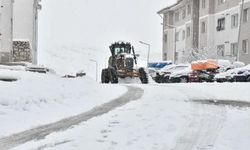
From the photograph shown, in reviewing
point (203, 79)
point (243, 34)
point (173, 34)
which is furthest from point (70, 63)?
point (203, 79)

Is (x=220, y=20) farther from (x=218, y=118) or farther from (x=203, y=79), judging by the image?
(x=218, y=118)

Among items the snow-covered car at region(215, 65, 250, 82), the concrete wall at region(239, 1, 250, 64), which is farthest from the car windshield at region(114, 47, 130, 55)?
the concrete wall at region(239, 1, 250, 64)

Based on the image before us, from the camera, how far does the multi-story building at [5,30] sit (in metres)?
41.7

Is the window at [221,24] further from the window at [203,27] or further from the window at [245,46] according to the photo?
the window at [245,46]

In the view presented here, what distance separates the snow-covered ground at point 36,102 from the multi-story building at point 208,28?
31403mm

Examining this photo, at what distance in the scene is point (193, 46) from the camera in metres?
62.4

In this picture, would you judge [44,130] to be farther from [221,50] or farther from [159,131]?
[221,50]

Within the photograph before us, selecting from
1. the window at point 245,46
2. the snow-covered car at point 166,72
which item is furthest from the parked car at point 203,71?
the window at point 245,46

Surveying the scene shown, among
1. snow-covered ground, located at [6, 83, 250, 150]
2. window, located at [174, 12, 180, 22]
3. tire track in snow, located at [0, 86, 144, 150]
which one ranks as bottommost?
tire track in snow, located at [0, 86, 144, 150]

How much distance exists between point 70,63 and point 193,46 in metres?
81.2

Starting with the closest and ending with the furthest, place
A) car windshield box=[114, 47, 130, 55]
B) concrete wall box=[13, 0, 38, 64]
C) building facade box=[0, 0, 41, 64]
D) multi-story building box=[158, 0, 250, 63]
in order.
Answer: car windshield box=[114, 47, 130, 55] → building facade box=[0, 0, 41, 64] → multi-story building box=[158, 0, 250, 63] → concrete wall box=[13, 0, 38, 64]

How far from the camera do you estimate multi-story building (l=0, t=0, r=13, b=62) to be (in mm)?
41734

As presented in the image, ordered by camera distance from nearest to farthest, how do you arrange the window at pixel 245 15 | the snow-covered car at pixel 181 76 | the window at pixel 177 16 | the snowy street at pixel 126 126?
the snowy street at pixel 126 126 < the snow-covered car at pixel 181 76 < the window at pixel 245 15 < the window at pixel 177 16

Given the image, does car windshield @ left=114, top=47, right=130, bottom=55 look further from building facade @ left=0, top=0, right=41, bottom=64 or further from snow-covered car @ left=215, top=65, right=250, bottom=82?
building facade @ left=0, top=0, right=41, bottom=64
